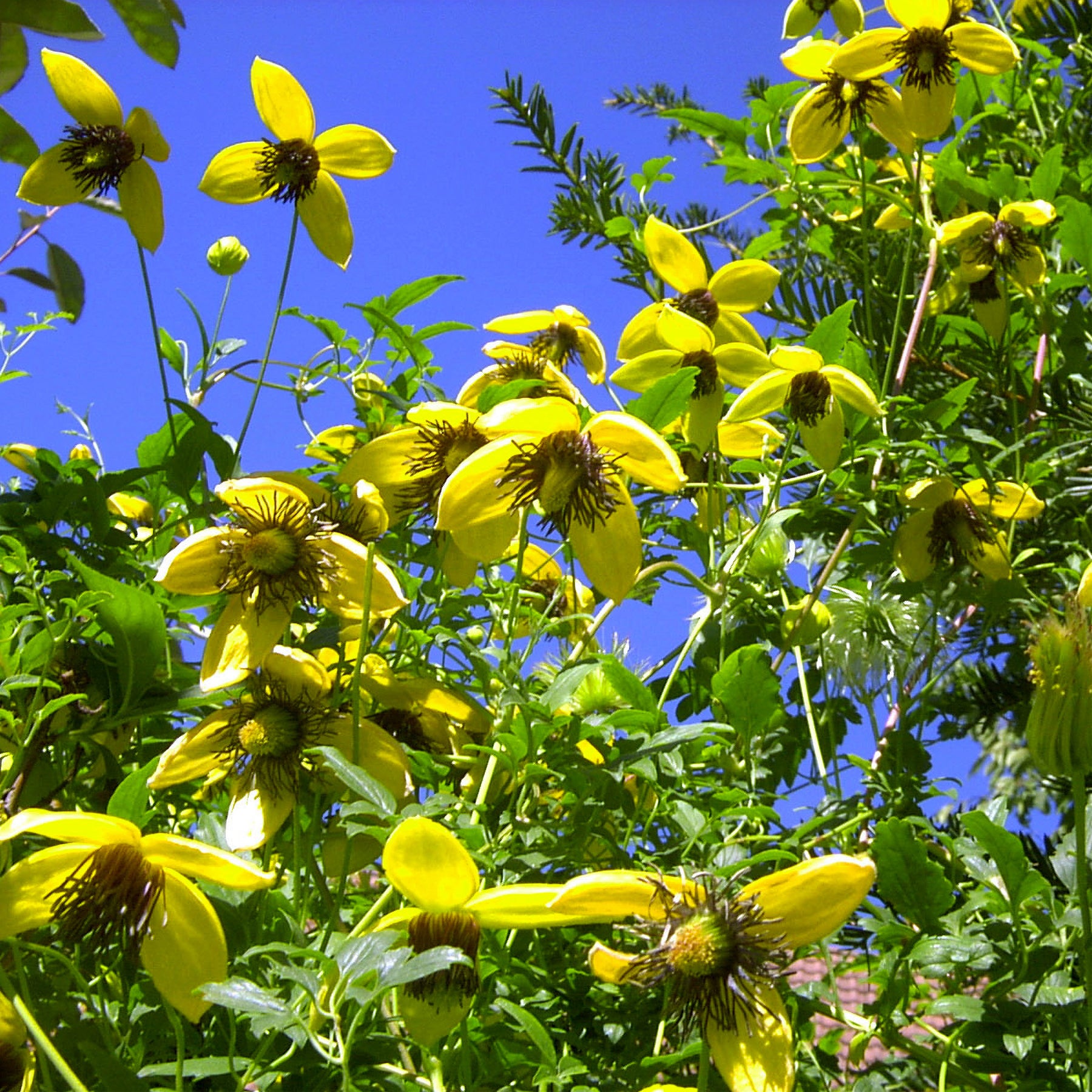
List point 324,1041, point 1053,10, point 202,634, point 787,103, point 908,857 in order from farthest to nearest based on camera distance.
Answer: point 1053,10 < point 787,103 < point 202,634 < point 908,857 < point 324,1041

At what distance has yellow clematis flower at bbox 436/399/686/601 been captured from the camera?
2.19ft

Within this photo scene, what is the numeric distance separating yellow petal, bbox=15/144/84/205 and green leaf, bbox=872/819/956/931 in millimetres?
724

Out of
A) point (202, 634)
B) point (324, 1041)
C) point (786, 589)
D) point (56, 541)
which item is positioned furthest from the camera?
point (786, 589)

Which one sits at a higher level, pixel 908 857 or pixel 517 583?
pixel 517 583

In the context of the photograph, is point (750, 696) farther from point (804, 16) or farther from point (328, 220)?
point (804, 16)

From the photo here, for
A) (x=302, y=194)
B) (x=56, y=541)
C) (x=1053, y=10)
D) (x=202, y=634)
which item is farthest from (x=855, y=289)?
(x=56, y=541)

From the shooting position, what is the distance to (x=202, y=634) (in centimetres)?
92

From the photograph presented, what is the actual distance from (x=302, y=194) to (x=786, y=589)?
54 cm

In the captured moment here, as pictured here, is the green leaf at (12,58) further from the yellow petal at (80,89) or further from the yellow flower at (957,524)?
the yellow flower at (957,524)

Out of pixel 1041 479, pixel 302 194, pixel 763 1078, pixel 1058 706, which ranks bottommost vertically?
pixel 763 1078

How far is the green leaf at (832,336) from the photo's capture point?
0.83 metres

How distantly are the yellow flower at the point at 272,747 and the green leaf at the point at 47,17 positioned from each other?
36 cm

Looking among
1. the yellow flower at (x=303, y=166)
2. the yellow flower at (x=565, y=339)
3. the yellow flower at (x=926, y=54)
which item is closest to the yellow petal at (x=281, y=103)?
the yellow flower at (x=303, y=166)

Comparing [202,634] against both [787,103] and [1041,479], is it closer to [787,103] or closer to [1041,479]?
[1041,479]
